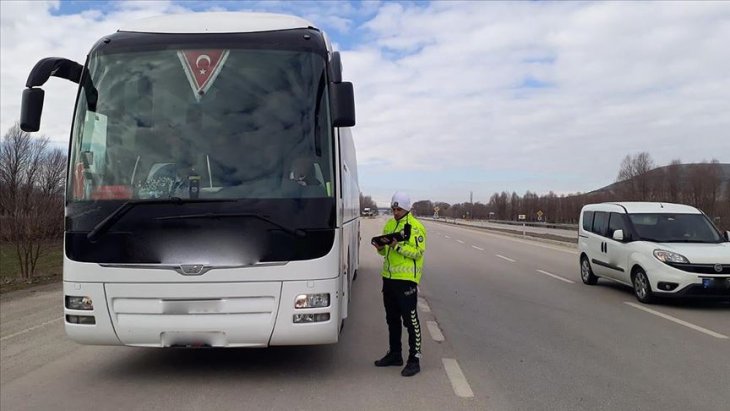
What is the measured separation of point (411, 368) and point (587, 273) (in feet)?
28.5

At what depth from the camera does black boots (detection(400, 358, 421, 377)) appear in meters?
5.90

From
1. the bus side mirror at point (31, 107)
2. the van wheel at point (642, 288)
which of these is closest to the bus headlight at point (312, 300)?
the bus side mirror at point (31, 107)

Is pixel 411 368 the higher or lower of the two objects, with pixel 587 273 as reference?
lower

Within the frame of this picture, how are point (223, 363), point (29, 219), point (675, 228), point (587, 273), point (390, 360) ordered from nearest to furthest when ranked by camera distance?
point (390, 360)
point (223, 363)
point (675, 228)
point (587, 273)
point (29, 219)

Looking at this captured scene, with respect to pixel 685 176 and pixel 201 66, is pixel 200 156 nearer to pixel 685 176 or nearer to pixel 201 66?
pixel 201 66

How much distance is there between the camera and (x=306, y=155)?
557cm

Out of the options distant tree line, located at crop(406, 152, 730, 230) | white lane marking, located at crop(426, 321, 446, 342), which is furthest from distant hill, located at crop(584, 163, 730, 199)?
white lane marking, located at crop(426, 321, 446, 342)

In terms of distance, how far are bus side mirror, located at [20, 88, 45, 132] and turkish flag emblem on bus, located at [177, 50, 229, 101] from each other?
139cm

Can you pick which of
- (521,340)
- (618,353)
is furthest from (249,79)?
(618,353)

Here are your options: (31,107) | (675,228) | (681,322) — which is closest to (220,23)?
(31,107)

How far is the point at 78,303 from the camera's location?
5.44 metres

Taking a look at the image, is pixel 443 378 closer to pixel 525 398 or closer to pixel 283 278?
pixel 525 398

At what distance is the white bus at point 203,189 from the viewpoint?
17.4ft

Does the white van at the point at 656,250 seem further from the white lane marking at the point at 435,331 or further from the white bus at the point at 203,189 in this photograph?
the white bus at the point at 203,189
